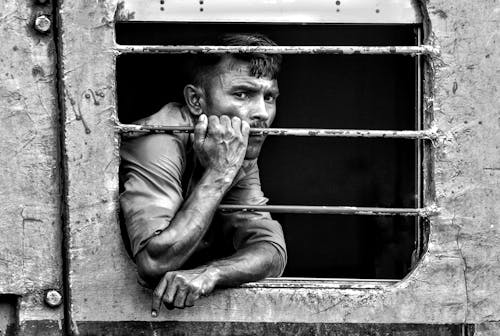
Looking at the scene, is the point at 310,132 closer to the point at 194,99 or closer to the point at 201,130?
the point at 201,130

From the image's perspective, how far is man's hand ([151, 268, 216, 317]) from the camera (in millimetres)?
3783

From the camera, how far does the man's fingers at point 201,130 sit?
13.0ft

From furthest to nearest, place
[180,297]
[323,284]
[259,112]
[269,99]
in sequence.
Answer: [269,99] < [259,112] < [323,284] < [180,297]

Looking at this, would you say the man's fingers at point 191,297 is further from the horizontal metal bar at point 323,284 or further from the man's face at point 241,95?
the man's face at point 241,95

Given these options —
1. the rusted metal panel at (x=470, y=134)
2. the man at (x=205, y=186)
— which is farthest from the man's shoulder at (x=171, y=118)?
the rusted metal panel at (x=470, y=134)

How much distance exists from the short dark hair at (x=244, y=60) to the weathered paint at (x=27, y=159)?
2.13 feet

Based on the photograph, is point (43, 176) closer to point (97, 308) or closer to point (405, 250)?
point (97, 308)

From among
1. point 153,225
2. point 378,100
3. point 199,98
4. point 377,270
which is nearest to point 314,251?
point 377,270

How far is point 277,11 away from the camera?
4.05 m

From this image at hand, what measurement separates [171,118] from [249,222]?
1.59 feet

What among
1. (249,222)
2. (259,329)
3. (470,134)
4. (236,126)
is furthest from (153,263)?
(470,134)

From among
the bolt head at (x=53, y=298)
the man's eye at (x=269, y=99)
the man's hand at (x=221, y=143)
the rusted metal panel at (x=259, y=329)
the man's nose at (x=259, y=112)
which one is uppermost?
the man's eye at (x=269, y=99)

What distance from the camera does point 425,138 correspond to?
395cm

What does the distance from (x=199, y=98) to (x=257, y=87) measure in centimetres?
24
